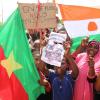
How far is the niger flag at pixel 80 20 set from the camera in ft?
20.3

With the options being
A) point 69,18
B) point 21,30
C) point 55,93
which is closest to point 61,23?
point 69,18

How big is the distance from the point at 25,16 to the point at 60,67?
3.23 ft

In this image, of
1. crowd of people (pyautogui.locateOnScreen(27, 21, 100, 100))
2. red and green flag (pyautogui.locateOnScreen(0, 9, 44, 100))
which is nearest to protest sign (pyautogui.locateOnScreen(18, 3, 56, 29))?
red and green flag (pyautogui.locateOnScreen(0, 9, 44, 100))

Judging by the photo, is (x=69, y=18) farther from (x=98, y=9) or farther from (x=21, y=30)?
(x=21, y=30)

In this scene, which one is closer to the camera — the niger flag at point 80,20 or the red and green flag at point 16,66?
the red and green flag at point 16,66

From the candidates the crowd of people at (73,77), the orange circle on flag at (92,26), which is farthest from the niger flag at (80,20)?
the crowd of people at (73,77)

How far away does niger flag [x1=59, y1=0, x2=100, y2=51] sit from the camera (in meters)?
6.18

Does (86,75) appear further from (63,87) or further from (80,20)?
(80,20)

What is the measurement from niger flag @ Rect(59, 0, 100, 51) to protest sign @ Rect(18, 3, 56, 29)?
2.68 ft

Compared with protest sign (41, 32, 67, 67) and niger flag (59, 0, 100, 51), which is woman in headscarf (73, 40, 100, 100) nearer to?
protest sign (41, 32, 67, 67)

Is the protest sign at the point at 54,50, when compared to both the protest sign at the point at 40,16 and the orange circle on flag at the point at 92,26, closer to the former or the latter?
the protest sign at the point at 40,16

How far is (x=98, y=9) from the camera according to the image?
6344 mm

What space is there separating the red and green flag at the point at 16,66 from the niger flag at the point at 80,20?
1.33 meters

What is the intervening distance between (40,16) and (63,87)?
3.75 ft
